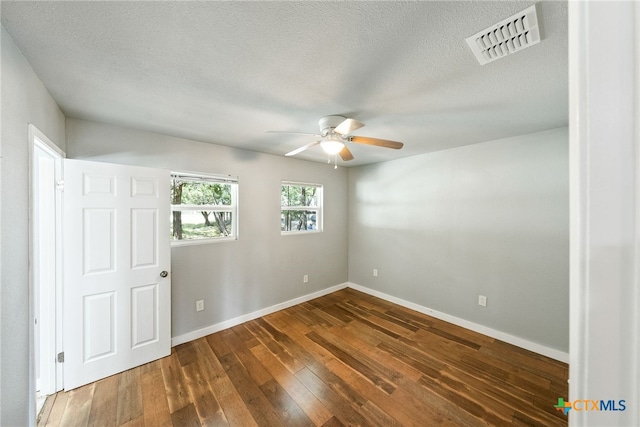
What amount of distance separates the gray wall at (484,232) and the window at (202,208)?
2.31 metres

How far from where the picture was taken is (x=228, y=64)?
1.36 metres

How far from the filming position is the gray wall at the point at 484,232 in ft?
7.75

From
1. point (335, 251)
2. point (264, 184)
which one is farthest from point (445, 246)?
point (264, 184)

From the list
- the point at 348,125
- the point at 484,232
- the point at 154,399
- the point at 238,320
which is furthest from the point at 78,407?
the point at 484,232

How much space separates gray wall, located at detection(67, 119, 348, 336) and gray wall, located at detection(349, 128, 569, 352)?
95 centimetres

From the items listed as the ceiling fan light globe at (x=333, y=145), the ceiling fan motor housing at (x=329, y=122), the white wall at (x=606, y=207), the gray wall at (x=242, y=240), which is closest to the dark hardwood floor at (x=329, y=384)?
the gray wall at (x=242, y=240)

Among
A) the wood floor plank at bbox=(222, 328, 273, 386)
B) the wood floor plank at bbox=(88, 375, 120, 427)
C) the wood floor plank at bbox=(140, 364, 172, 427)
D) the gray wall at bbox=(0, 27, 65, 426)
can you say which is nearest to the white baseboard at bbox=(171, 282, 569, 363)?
the wood floor plank at bbox=(222, 328, 273, 386)

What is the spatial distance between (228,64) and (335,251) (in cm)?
337

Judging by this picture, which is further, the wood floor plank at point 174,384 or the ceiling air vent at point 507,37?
the wood floor plank at point 174,384

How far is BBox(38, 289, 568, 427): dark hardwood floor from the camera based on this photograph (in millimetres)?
1709

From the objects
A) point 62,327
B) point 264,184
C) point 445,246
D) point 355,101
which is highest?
point 355,101

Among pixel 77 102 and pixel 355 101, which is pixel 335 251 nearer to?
pixel 355 101

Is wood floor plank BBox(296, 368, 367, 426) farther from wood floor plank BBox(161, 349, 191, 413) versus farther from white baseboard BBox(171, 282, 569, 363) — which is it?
white baseboard BBox(171, 282, 569, 363)

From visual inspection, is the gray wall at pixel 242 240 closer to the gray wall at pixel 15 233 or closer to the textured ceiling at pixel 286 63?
the textured ceiling at pixel 286 63
